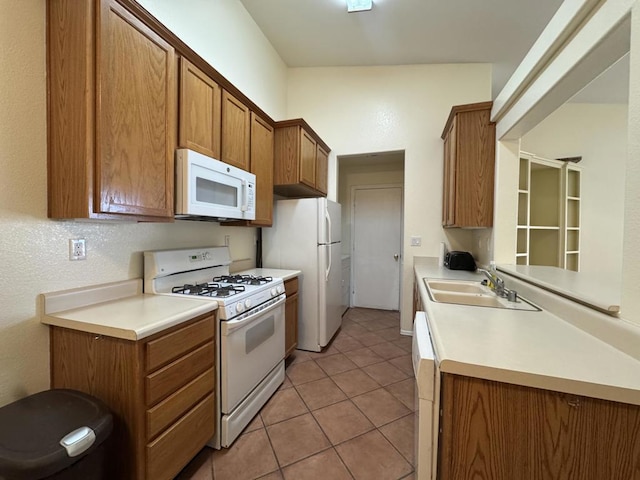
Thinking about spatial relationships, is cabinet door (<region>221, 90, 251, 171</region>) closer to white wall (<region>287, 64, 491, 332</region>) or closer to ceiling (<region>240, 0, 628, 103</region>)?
ceiling (<region>240, 0, 628, 103</region>)

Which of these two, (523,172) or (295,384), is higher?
(523,172)

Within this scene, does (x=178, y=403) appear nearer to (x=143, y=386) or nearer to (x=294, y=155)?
(x=143, y=386)

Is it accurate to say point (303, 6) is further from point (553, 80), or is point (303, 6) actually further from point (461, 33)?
point (553, 80)

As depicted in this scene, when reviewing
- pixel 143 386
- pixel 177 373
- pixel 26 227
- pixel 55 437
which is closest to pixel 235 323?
pixel 177 373

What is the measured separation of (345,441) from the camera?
5.39ft

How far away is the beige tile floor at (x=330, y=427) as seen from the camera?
1438mm

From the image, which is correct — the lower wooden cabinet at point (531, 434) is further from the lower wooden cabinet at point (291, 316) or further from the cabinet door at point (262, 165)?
the cabinet door at point (262, 165)

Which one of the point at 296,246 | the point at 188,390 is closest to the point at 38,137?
the point at 188,390

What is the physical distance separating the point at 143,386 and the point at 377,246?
376 cm

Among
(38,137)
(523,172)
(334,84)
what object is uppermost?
(334,84)

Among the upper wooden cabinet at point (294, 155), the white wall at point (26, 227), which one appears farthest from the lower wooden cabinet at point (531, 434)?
the upper wooden cabinet at point (294, 155)

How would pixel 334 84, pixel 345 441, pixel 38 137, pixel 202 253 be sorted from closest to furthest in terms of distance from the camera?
pixel 38 137
pixel 345 441
pixel 202 253
pixel 334 84

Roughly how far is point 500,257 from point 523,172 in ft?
4.29

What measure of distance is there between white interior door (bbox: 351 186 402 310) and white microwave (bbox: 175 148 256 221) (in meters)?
2.58
